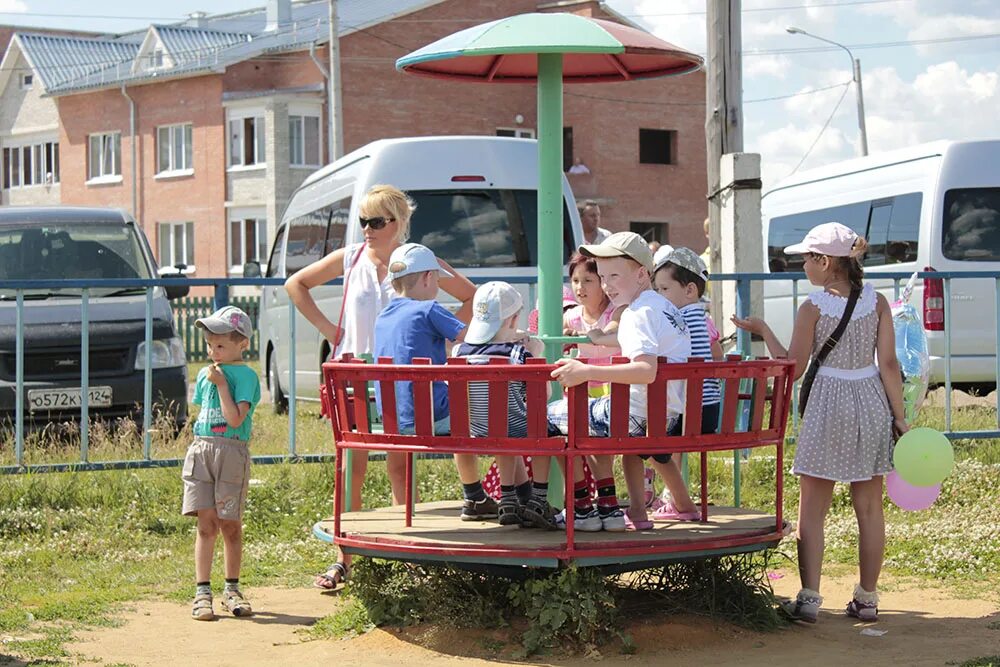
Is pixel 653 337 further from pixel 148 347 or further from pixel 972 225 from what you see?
pixel 972 225

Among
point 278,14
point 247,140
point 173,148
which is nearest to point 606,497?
point 247,140

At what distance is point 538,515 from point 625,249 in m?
1.19

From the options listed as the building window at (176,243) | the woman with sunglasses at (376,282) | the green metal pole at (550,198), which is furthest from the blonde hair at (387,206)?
the building window at (176,243)

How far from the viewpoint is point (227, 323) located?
23.0ft

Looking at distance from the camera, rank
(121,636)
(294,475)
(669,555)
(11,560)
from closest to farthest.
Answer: (669,555) < (121,636) < (11,560) < (294,475)

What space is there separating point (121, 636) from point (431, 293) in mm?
2054

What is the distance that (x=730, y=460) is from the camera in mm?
10102

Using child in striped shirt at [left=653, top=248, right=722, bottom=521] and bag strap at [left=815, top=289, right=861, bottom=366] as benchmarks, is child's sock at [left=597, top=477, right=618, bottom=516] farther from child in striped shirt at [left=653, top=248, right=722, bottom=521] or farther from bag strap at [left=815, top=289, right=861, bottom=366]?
bag strap at [left=815, top=289, right=861, bottom=366]

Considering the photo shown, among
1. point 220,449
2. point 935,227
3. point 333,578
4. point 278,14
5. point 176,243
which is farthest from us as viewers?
point 278,14

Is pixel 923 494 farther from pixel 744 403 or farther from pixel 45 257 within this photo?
pixel 45 257

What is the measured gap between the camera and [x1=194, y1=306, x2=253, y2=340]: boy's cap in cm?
699

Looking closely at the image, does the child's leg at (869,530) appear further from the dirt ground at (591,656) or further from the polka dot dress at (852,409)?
the dirt ground at (591,656)

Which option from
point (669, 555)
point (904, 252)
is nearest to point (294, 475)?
point (669, 555)

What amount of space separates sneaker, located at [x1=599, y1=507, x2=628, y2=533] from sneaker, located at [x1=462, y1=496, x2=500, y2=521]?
66 centimetres
